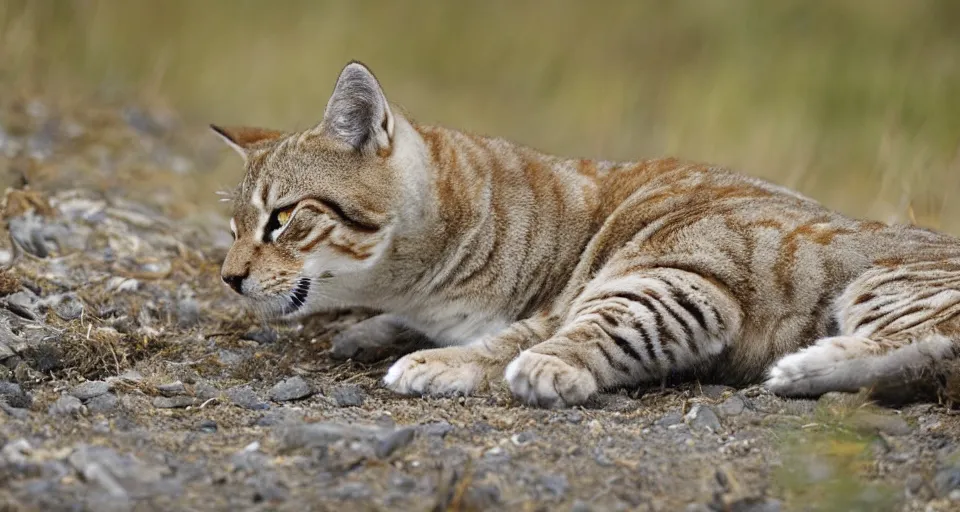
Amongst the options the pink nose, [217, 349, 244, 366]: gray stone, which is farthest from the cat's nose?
[217, 349, 244, 366]: gray stone

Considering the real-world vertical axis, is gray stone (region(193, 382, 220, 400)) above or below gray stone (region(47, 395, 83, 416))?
above

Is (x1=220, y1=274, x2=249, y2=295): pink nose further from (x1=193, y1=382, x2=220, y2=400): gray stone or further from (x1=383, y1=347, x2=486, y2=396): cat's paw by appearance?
(x1=383, y1=347, x2=486, y2=396): cat's paw

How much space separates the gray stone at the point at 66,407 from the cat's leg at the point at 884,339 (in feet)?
9.20

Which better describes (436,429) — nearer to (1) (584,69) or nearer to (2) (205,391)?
(2) (205,391)

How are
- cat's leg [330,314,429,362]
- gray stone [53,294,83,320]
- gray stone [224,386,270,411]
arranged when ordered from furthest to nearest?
cat's leg [330,314,429,362] < gray stone [53,294,83,320] < gray stone [224,386,270,411]

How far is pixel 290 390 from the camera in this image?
454 cm

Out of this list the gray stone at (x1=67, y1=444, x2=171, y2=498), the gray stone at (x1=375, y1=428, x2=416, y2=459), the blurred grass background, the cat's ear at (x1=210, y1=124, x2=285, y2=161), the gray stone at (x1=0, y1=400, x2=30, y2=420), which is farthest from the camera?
the blurred grass background

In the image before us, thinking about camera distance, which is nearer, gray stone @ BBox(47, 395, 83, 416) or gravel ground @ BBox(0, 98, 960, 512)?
gravel ground @ BBox(0, 98, 960, 512)

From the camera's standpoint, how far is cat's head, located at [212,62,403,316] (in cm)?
Result: 510

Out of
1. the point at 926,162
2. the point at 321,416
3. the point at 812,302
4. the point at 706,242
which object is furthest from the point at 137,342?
the point at 926,162

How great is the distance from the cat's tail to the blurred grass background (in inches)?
168

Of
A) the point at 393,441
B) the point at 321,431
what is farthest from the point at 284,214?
the point at 393,441

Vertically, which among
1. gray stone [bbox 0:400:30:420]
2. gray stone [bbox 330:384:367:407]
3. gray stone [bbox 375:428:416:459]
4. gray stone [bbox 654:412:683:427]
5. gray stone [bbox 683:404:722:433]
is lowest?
gray stone [bbox 0:400:30:420]

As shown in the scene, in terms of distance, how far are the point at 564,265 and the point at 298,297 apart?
1.36m
